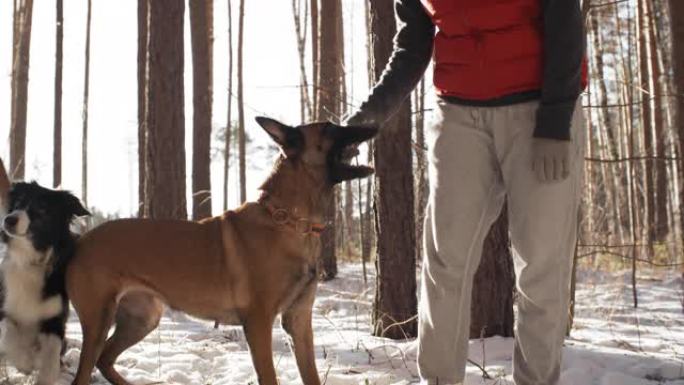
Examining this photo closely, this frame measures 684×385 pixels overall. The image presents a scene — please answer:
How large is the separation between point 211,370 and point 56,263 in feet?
4.19

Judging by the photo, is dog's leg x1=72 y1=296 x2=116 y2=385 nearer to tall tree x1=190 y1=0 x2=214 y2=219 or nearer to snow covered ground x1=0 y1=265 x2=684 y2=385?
snow covered ground x1=0 y1=265 x2=684 y2=385

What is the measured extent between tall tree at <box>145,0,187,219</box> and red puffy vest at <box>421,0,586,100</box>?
532 cm

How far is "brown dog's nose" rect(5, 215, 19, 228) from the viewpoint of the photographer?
4027 millimetres

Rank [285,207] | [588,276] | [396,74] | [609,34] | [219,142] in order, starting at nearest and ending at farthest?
1. [396,74]
2. [285,207]
3. [588,276]
4. [609,34]
5. [219,142]

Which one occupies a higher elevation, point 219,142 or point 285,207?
point 219,142

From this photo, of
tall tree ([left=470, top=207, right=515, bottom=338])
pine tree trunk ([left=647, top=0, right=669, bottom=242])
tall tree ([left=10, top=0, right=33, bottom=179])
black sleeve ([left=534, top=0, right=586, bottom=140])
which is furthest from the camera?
tall tree ([left=10, top=0, right=33, bottom=179])

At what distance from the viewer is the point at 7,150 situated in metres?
16.9

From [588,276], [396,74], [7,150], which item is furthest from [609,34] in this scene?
[396,74]

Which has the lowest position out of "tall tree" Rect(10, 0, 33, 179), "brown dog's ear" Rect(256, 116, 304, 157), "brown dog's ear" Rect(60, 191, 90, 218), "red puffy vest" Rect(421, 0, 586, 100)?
"brown dog's ear" Rect(60, 191, 90, 218)

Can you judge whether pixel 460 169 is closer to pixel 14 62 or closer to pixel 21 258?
pixel 21 258

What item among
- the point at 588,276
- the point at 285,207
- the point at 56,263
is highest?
the point at 285,207

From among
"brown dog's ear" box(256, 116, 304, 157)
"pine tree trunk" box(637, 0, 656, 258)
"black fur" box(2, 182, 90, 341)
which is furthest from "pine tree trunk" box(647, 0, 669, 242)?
"black fur" box(2, 182, 90, 341)

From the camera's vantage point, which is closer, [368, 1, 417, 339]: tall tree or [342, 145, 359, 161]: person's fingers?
[342, 145, 359, 161]: person's fingers

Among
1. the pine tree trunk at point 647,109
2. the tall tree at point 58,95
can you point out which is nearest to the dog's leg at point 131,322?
the tall tree at point 58,95
